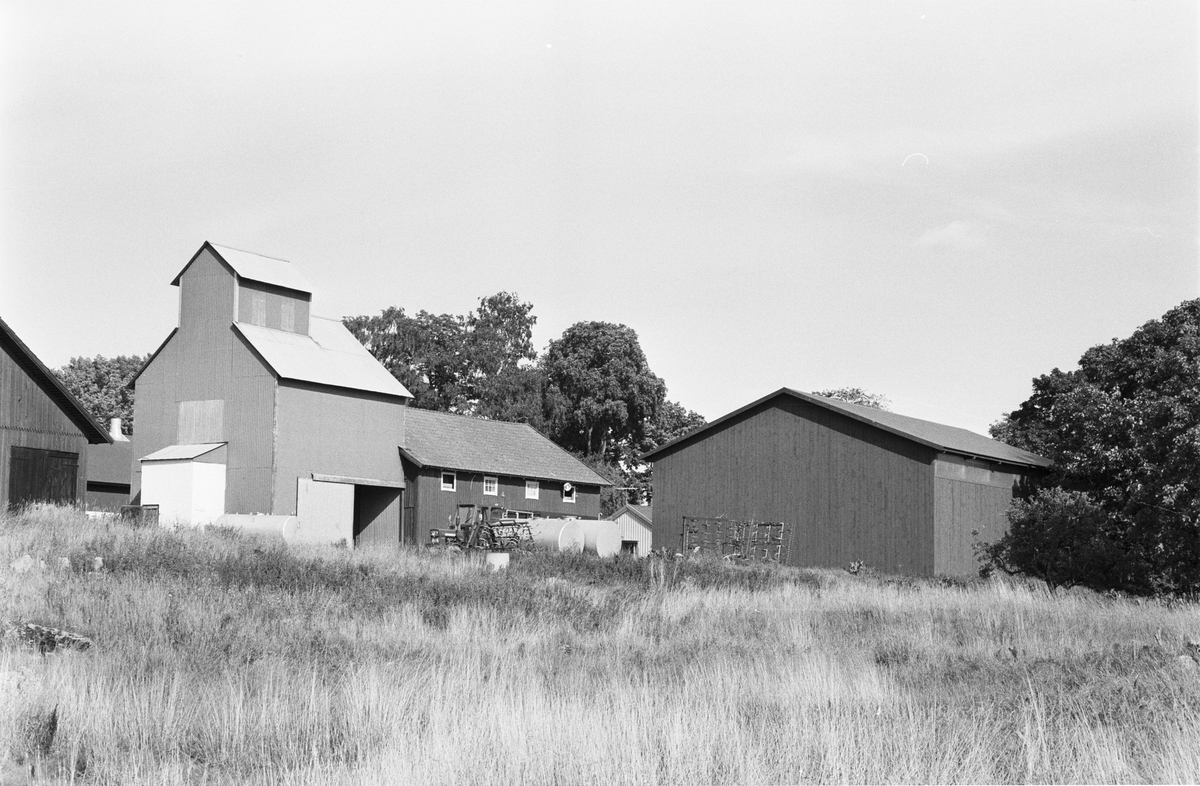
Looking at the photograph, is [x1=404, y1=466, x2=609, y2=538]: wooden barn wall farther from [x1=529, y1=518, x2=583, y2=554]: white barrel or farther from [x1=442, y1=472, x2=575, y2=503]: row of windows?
[x1=529, y1=518, x2=583, y2=554]: white barrel

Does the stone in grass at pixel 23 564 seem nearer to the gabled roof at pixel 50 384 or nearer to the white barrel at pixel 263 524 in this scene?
the gabled roof at pixel 50 384

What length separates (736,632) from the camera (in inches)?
679

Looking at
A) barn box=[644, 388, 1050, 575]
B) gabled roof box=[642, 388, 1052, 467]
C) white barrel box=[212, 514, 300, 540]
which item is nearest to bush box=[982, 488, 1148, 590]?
barn box=[644, 388, 1050, 575]

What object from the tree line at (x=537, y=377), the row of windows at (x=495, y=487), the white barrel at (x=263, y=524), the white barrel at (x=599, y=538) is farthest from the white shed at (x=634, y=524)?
the white barrel at (x=263, y=524)

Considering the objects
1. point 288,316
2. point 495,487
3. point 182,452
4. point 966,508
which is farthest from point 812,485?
point 182,452

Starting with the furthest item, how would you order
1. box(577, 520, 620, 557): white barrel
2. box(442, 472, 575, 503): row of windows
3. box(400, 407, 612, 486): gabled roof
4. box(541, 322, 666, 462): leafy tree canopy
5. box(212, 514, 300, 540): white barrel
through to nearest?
box(541, 322, 666, 462): leafy tree canopy → box(400, 407, 612, 486): gabled roof → box(442, 472, 575, 503): row of windows → box(577, 520, 620, 557): white barrel → box(212, 514, 300, 540): white barrel

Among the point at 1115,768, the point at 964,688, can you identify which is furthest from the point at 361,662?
the point at 1115,768

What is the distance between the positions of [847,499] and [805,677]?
25293 millimetres

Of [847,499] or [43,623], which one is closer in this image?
[43,623]

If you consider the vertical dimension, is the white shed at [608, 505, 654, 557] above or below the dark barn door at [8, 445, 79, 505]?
below

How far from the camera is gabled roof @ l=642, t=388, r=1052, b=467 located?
35469mm

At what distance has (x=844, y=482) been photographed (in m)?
36.7

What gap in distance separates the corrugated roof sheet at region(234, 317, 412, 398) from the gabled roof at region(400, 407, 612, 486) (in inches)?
130

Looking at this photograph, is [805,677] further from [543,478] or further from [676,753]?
[543,478]
